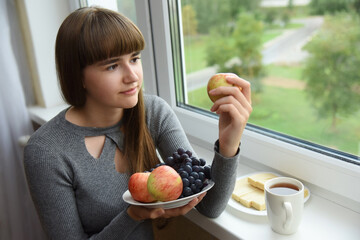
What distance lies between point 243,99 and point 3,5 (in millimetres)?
1333

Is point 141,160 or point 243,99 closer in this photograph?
point 243,99

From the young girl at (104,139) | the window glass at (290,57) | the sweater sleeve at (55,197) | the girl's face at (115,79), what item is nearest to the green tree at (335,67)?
the window glass at (290,57)

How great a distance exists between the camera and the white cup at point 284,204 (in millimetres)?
755

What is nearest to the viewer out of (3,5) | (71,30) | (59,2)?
(71,30)

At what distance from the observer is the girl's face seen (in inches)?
35.3

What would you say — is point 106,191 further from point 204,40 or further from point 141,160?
point 204,40

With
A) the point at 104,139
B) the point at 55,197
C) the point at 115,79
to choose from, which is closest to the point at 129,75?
the point at 115,79

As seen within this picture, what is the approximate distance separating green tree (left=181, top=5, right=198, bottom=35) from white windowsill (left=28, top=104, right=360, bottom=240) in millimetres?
615

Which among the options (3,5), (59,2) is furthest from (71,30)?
(59,2)

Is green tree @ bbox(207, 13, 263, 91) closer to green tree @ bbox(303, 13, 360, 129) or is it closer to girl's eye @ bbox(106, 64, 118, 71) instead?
green tree @ bbox(303, 13, 360, 129)

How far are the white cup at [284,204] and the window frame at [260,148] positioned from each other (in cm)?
15

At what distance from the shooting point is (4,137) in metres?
1.72

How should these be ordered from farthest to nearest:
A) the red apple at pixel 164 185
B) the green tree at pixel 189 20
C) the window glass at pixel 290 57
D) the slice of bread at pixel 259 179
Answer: the green tree at pixel 189 20
the slice of bread at pixel 259 179
the window glass at pixel 290 57
the red apple at pixel 164 185

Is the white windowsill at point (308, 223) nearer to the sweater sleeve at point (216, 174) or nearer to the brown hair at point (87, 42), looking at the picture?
the sweater sleeve at point (216, 174)
